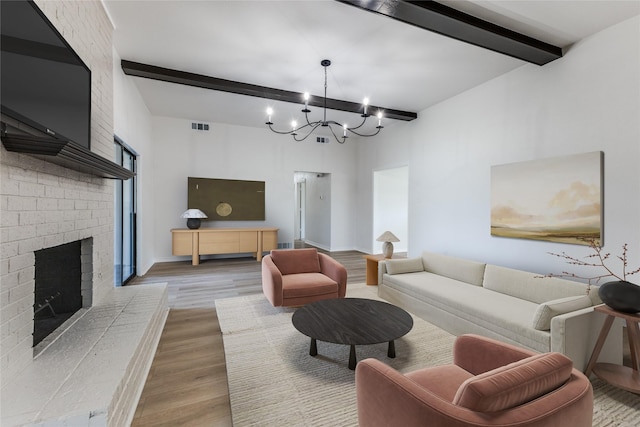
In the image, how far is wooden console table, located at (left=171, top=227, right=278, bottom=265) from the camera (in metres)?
6.31

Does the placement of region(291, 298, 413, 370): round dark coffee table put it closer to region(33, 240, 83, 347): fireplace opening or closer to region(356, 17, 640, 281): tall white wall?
region(33, 240, 83, 347): fireplace opening

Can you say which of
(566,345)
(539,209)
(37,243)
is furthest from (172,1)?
(539,209)

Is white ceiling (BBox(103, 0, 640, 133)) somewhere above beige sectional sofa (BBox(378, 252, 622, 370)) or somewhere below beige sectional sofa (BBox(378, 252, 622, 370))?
above

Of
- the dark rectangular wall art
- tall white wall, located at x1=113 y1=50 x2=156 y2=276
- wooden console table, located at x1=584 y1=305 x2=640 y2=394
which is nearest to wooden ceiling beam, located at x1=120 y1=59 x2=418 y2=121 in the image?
tall white wall, located at x1=113 y1=50 x2=156 y2=276

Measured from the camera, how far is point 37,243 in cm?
177

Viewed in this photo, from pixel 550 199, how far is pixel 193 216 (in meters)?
6.31

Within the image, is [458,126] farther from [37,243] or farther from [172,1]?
[37,243]

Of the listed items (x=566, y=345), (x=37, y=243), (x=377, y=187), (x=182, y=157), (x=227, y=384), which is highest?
(x=182, y=157)

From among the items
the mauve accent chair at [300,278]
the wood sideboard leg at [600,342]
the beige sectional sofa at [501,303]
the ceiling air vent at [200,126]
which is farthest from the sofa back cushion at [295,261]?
the ceiling air vent at [200,126]

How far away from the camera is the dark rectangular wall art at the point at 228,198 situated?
6816mm

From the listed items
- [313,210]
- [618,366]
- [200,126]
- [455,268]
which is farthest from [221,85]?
[313,210]

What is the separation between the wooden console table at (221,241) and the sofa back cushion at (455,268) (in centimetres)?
389

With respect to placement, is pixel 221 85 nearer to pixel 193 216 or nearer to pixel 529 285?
pixel 193 216

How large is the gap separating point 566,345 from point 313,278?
8.15 ft
